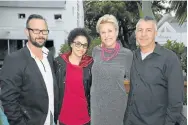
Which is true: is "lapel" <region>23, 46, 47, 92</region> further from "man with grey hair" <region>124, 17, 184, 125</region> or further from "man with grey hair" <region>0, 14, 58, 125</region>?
"man with grey hair" <region>124, 17, 184, 125</region>

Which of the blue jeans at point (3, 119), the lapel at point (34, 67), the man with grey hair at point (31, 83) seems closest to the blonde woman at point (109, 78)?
the man with grey hair at point (31, 83)

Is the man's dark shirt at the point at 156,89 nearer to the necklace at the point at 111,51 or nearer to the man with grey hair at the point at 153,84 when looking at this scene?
the man with grey hair at the point at 153,84

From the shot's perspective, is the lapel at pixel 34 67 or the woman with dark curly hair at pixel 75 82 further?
the woman with dark curly hair at pixel 75 82

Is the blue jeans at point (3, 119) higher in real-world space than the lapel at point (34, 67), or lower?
lower

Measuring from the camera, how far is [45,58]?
3.05 metres

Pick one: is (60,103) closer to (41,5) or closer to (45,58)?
(45,58)

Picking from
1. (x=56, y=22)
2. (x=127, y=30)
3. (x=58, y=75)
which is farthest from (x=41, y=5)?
(x=127, y=30)

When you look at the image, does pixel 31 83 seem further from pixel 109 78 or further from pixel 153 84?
pixel 153 84

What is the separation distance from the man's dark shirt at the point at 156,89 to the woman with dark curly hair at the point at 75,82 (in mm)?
625

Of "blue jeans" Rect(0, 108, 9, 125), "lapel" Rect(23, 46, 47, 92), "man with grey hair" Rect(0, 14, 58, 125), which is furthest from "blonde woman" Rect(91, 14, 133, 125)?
"blue jeans" Rect(0, 108, 9, 125)

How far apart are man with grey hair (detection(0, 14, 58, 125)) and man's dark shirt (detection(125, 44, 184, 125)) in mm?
916

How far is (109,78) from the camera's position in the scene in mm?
3092

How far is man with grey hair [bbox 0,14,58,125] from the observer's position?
265 cm

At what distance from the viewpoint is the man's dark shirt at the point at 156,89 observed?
266 centimetres
